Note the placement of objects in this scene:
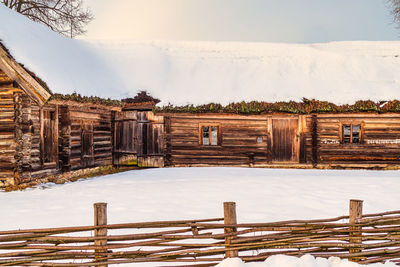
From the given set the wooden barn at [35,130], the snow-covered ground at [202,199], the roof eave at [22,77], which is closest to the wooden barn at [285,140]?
the snow-covered ground at [202,199]

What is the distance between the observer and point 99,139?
14.4 m

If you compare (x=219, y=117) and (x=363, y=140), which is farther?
(x=219, y=117)

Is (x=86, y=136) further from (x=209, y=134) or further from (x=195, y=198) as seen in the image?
(x=195, y=198)

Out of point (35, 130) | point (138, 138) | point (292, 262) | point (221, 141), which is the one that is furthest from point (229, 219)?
point (138, 138)

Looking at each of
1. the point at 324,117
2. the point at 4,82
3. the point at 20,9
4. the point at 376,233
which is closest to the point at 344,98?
the point at 324,117

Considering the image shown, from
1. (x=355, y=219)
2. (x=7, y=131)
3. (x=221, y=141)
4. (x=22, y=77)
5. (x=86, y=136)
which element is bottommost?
(x=355, y=219)

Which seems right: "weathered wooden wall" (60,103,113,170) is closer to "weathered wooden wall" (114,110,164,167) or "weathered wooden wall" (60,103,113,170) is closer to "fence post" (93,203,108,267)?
"weathered wooden wall" (114,110,164,167)

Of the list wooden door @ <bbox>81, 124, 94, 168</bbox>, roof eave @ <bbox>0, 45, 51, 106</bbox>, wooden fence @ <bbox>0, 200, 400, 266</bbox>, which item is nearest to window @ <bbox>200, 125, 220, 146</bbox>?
wooden door @ <bbox>81, 124, 94, 168</bbox>

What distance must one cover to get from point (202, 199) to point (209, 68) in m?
10.4

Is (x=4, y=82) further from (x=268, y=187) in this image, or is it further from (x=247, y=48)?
(x=247, y=48)

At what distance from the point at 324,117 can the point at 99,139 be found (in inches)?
366

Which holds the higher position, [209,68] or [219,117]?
[209,68]

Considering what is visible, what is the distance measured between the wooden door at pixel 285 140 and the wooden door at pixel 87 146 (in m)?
7.44

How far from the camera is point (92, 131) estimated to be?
13766 mm
